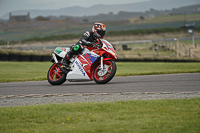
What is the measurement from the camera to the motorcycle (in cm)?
1120

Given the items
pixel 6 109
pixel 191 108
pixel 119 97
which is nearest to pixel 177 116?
pixel 191 108

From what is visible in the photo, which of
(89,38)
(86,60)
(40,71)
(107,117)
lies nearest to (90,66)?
(86,60)

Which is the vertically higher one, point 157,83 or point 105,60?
point 105,60

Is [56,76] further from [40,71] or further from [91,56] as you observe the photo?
[40,71]

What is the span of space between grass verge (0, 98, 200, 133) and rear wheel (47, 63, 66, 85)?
4.21 metres

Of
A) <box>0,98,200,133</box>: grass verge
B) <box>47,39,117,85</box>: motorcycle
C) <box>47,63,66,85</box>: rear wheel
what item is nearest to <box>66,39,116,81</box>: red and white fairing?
<box>47,39,117,85</box>: motorcycle

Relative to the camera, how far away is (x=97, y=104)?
7.61 meters

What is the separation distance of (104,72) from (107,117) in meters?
4.82

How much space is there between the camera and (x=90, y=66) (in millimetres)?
11461

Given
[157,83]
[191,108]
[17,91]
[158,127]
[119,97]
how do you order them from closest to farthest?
[158,127], [191,108], [119,97], [17,91], [157,83]

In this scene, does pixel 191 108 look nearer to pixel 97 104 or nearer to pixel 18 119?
pixel 97 104

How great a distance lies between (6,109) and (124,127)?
279cm

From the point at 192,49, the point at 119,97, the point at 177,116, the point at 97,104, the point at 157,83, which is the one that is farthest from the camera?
the point at 192,49

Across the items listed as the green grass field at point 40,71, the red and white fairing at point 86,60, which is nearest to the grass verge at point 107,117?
the red and white fairing at point 86,60
